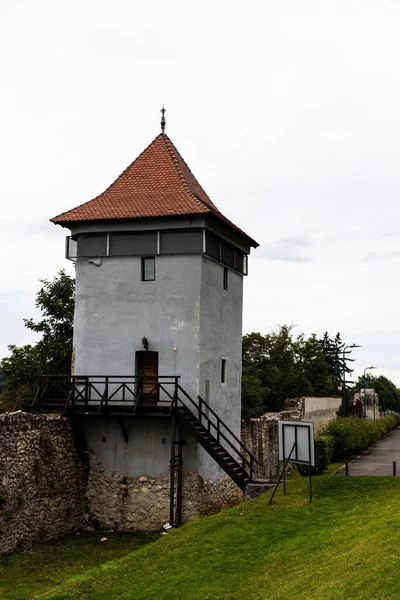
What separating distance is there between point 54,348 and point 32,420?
19.5 m

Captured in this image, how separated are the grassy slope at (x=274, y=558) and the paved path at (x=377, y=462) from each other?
27.4ft

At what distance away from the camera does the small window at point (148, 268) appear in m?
26.1

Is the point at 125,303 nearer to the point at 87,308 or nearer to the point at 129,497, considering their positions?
the point at 87,308

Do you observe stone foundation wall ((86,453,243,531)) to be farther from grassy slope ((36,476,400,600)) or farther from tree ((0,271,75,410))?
tree ((0,271,75,410))

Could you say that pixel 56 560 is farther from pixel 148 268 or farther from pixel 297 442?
pixel 148 268

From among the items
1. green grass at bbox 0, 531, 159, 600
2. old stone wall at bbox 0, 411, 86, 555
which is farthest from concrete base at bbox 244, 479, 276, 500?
old stone wall at bbox 0, 411, 86, 555

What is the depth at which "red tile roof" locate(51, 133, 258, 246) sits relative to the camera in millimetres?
25734

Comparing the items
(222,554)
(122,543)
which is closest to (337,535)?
(222,554)

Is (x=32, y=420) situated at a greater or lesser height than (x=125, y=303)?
lesser

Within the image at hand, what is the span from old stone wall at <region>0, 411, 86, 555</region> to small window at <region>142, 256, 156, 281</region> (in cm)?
565

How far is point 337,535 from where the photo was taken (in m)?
15.1

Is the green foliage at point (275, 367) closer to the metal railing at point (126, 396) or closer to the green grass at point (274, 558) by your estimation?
the metal railing at point (126, 396)

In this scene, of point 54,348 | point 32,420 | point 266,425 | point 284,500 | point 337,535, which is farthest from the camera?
point 54,348

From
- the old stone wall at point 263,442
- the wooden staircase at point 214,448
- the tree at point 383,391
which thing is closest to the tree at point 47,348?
the old stone wall at point 263,442
